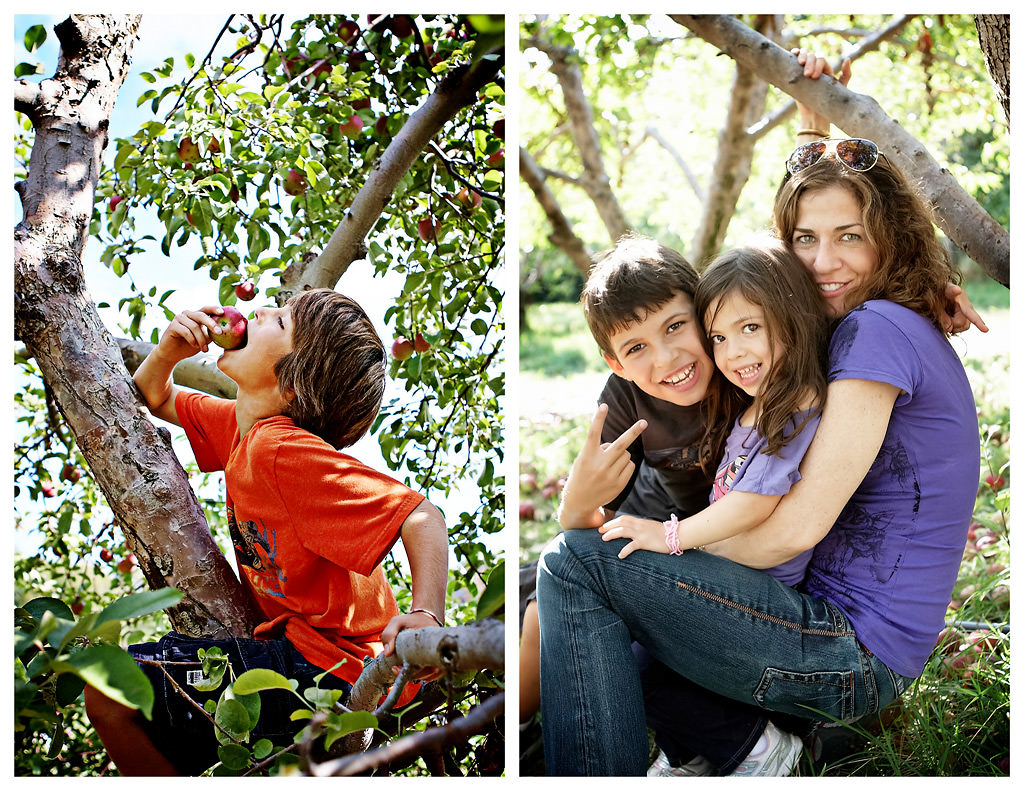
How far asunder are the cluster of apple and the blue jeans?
54 centimetres

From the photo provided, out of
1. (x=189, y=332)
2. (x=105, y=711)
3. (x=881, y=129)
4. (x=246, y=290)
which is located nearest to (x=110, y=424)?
(x=189, y=332)

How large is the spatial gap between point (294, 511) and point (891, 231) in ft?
3.32

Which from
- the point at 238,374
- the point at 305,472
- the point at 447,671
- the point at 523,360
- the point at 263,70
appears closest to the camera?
the point at 447,671

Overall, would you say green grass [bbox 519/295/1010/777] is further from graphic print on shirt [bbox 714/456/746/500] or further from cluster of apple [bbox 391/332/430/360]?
cluster of apple [bbox 391/332/430/360]

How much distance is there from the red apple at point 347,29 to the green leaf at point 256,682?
1171 millimetres

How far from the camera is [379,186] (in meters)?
1.50

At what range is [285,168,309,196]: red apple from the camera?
4.93 feet

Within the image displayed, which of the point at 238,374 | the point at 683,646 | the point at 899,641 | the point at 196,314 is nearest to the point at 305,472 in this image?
the point at 238,374

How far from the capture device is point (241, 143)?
1.50 m

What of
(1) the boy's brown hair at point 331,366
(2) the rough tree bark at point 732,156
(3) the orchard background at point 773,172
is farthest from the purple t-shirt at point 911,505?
(2) the rough tree bark at point 732,156

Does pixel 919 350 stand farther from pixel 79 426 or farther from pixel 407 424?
pixel 79 426

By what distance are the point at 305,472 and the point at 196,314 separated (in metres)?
0.34

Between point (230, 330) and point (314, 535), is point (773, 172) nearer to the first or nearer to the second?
point (230, 330)

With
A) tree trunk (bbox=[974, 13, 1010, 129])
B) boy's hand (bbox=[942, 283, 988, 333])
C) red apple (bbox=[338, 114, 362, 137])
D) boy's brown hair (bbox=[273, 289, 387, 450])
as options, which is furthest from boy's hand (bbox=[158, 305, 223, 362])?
tree trunk (bbox=[974, 13, 1010, 129])
